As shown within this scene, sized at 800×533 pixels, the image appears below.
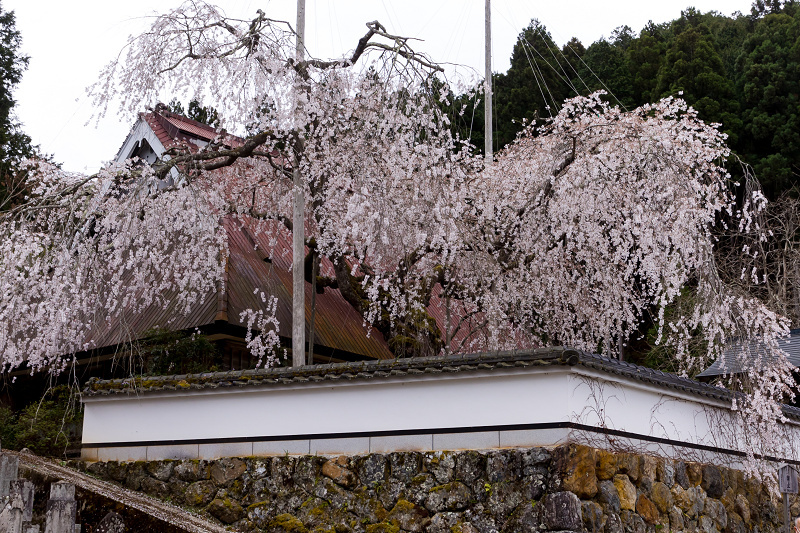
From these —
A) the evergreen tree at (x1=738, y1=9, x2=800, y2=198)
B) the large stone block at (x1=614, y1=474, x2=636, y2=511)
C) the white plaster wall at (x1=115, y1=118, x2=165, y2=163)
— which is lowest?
the large stone block at (x1=614, y1=474, x2=636, y2=511)

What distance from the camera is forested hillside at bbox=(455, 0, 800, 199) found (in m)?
22.8

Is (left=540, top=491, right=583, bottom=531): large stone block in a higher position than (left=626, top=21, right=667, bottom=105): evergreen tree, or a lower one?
lower

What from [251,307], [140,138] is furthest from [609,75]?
[251,307]

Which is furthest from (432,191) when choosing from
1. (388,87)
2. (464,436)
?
(464,436)

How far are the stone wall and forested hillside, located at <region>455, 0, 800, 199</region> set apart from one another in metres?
14.0

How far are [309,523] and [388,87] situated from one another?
5.52 meters

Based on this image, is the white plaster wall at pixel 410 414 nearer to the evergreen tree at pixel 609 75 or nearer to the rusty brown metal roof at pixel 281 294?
the rusty brown metal roof at pixel 281 294

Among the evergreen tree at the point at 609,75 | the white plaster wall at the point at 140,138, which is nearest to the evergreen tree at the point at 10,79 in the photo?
the white plaster wall at the point at 140,138

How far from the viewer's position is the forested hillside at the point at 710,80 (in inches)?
896

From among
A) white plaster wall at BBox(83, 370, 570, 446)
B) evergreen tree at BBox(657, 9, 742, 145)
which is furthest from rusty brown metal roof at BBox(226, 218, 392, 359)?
evergreen tree at BBox(657, 9, 742, 145)

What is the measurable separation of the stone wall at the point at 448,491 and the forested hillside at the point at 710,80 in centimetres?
1401

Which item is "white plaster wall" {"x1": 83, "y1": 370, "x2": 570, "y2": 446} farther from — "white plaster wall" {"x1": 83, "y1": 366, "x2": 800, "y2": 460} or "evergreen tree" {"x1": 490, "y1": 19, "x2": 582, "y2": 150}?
"evergreen tree" {"x1": 490, "y1": 19, "x2": 582, "y2": 150}

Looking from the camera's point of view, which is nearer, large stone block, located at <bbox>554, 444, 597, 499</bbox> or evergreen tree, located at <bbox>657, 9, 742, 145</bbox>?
large stone block, located at <bbox>554, 444, 597, 499</bbox>

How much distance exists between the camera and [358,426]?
25.9ft
